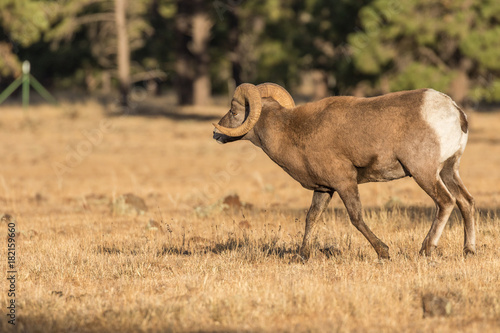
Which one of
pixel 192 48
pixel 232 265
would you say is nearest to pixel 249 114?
pixel 232 265

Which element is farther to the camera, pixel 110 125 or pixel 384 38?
pixel 110 125

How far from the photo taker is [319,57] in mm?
37875

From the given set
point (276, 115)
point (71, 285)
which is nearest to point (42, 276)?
point (71, 285)

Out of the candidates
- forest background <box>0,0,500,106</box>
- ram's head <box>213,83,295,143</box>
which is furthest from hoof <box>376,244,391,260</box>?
forest background <box>0,0,500,106</box>

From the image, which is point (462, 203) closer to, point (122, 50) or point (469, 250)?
point (469, 250)

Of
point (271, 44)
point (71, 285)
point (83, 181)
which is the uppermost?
point (271, 44)

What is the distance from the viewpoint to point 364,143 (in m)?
8.62

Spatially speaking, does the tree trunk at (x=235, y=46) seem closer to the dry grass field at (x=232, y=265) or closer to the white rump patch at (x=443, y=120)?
the dry grass field at (x=232, y=265)

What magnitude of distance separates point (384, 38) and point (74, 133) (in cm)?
1418

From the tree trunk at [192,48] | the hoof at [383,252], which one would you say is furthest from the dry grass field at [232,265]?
the tree trunk at [192,48]

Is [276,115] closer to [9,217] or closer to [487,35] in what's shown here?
[9,217]

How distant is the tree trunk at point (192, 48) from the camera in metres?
46.8

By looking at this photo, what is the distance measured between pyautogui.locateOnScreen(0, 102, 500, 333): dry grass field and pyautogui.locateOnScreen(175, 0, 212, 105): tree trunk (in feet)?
91.9

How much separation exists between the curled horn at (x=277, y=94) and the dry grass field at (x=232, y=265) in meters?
1.83
